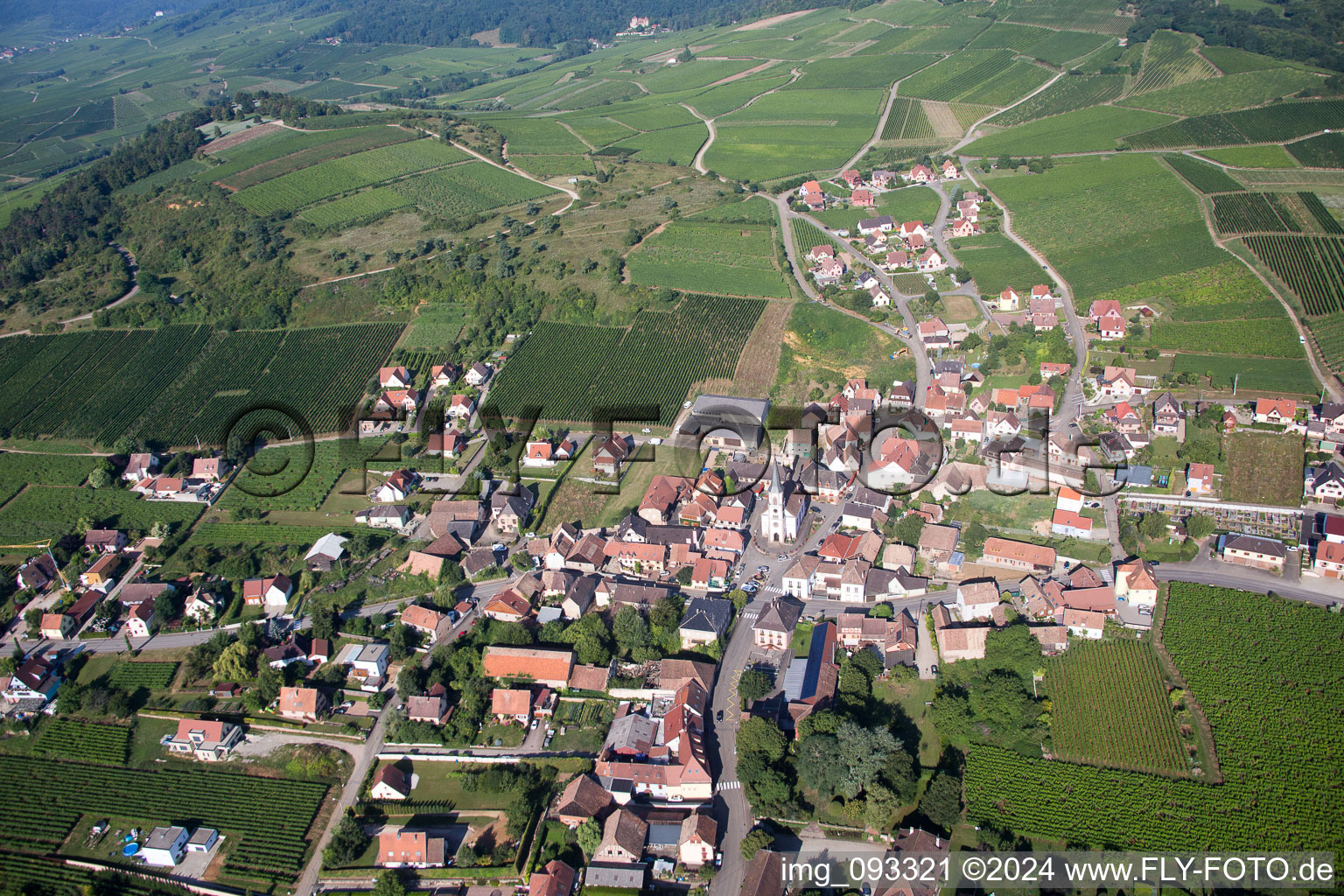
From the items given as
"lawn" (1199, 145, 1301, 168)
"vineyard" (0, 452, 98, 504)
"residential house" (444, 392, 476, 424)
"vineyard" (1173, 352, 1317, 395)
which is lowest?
"vineyard" (0, 452, 98, 504)

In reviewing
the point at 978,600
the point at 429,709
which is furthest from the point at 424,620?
the point at 978,600

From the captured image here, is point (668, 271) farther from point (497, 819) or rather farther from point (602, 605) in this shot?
point (497, 819)

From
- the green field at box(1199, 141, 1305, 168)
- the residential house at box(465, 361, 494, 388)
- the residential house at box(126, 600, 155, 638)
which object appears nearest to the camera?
the residential house at box(126, 600, 155, 638)

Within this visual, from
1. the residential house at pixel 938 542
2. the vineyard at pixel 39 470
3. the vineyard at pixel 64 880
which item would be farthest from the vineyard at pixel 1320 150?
the vineyard at pixel 39 470

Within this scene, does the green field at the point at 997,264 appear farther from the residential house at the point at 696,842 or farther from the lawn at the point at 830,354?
the residential house at the point at 696,842

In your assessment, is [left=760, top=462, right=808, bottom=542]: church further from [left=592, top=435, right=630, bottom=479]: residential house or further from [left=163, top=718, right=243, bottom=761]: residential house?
[left=163, top=718, right=243, bottom=761]: residential house

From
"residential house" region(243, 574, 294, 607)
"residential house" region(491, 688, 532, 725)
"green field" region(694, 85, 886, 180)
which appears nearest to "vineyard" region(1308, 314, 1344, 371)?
"green field" region(694, 85, 886, 180)
